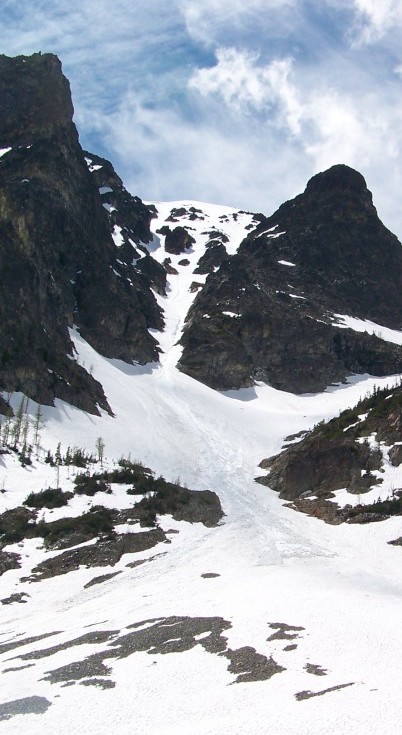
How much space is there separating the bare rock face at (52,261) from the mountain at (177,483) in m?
0.47

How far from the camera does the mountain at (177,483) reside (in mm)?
18969

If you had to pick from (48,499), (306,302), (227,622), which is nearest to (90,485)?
(48,499)

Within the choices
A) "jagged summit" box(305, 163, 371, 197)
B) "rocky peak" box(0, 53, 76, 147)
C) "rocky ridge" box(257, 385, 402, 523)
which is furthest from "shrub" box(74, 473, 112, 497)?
"jagged summit" box(305, 163, 371, 197)

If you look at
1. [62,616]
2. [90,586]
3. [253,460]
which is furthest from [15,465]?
[253,460]

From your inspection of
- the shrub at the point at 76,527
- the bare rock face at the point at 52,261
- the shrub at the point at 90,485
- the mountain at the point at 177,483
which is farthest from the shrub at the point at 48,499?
the bare rock face at the point at 52,261

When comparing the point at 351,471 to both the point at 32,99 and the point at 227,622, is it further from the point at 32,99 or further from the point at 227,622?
the point at 32,99

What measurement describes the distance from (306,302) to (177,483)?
4162 inches

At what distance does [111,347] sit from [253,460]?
46105 millimetres

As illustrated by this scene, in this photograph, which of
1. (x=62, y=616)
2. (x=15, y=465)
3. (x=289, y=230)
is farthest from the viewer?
(x=289, y=230)

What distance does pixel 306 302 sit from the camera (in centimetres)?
16512

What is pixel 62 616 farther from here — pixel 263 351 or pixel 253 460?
pixel 263 351

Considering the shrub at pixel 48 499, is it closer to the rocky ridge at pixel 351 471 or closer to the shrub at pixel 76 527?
the shrub at pixel 76 527

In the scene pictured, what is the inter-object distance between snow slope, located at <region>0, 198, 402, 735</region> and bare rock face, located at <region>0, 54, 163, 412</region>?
548 inches

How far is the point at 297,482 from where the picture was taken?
6222 centimetres
